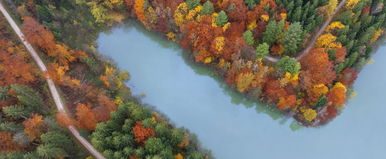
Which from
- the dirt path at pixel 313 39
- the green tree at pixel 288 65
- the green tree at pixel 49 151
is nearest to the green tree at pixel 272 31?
the green tree at pixel 288 65

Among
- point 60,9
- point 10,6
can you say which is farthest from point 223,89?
point 10,6

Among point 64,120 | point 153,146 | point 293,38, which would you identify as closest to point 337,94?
point 293,38

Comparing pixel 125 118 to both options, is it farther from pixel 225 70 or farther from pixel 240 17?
pixel 240 17

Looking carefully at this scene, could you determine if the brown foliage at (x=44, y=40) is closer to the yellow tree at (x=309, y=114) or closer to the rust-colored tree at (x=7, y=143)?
the rust-colored tree at (x=7, y=143)

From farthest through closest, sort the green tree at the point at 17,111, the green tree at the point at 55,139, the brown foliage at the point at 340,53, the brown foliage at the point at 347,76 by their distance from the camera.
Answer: the brown foliage at the point at 347,76 < the brown foliage at the point at 340,53 < the green tree at the point at 17,111 < the green tree at the point at 55,139

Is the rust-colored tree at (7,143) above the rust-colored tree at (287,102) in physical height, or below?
below

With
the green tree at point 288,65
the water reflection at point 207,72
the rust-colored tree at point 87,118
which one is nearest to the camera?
the rust-colored tree at point 87,118

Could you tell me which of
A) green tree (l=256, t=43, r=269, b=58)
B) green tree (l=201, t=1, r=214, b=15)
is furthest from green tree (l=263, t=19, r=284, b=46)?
green tree (l=201, t=1, r=214, b=15)

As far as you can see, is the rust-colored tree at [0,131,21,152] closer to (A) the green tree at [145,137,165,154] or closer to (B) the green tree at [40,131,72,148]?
(B) the green tree at [40,131,72,148]
